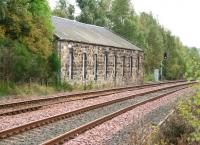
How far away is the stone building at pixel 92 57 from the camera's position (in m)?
36.1

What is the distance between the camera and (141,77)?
2188 inches

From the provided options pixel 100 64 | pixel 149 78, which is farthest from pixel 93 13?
pixel 100 64

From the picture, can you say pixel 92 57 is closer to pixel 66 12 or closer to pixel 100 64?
pixel 100 64

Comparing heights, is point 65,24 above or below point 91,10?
below

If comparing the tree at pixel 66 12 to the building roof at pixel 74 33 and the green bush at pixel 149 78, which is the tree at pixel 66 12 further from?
the building roof at pixel 74 33

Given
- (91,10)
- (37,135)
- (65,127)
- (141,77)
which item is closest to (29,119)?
(65,127)

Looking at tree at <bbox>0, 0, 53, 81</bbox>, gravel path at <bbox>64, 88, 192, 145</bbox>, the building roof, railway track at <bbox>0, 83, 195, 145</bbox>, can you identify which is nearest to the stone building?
the building roof

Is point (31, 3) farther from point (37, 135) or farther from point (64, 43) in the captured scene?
point (37, 135)

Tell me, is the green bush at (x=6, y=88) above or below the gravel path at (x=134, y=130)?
above

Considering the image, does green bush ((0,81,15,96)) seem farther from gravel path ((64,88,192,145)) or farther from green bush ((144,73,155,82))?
green bush ((144,73,155,82))

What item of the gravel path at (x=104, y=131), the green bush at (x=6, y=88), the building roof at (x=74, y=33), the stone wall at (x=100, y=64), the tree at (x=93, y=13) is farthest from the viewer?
the tree at (x=93, y=13)

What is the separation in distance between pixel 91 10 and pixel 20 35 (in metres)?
36.1

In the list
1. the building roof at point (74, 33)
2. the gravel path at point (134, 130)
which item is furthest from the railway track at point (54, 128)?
the building roof at point (74, 33)

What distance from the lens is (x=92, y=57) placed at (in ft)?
135
